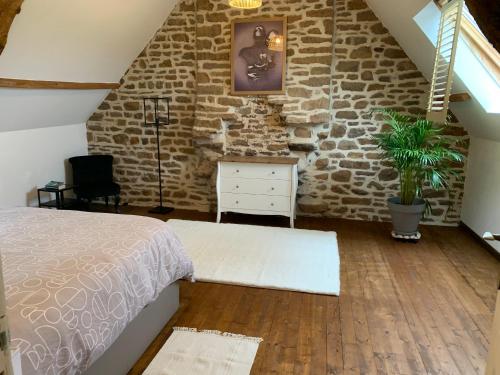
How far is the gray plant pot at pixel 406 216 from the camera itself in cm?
421

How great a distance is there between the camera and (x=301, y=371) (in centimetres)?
223

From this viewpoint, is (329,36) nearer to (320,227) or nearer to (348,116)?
(348,116)

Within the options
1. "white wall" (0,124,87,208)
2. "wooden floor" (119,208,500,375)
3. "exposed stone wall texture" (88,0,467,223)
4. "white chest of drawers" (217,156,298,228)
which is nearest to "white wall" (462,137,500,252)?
"exposed stone wall texture" (88,0,467,223)

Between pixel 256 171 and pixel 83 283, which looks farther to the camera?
pixel 256 171

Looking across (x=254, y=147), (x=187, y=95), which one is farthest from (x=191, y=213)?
(x=187, y=95)

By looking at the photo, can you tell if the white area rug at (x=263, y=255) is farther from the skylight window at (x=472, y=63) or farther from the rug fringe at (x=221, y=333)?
the skylight window at (x=472, y=63)

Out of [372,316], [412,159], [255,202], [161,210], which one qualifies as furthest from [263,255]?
[161,210]

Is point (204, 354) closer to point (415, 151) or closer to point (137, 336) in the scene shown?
point (137, 336)

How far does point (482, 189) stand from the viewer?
4.23 m

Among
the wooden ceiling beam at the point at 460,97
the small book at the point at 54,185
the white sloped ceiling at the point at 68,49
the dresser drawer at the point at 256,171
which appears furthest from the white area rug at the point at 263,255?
the white sloped ceiling at the point at 68,49

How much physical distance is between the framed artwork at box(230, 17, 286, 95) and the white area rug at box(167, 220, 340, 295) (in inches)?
70.4

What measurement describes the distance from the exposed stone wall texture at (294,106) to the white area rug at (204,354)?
114 inches

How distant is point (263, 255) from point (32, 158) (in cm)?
318

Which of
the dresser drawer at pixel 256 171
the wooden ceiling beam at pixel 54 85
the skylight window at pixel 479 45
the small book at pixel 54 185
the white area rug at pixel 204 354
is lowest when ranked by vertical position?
the white area rug at pixel 204 354
